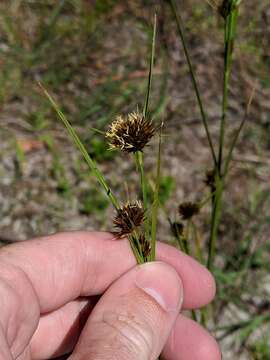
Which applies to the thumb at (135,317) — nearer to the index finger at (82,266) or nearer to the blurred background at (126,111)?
the index finger at (82,266)

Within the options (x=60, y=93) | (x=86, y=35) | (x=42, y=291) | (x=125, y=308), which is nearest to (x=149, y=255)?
(x=125, y=308)

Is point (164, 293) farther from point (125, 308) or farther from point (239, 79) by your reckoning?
point (239, 79)

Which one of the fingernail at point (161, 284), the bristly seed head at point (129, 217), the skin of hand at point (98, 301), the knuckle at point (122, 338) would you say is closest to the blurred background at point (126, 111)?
the skin of hand at point (98, 301)

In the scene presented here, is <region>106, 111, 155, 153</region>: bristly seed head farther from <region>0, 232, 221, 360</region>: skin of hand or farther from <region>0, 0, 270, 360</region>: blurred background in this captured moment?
<region>0, 0, 270, 360</region>: blurred background

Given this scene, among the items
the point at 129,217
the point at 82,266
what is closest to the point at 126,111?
the point at 82,266

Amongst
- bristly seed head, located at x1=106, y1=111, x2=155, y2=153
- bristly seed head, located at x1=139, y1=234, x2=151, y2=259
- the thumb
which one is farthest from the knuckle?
bristly seed head, located at x1=106, y1=111, x2=155, y2=153

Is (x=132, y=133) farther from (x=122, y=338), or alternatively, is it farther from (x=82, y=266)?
(x=82, y=266)
